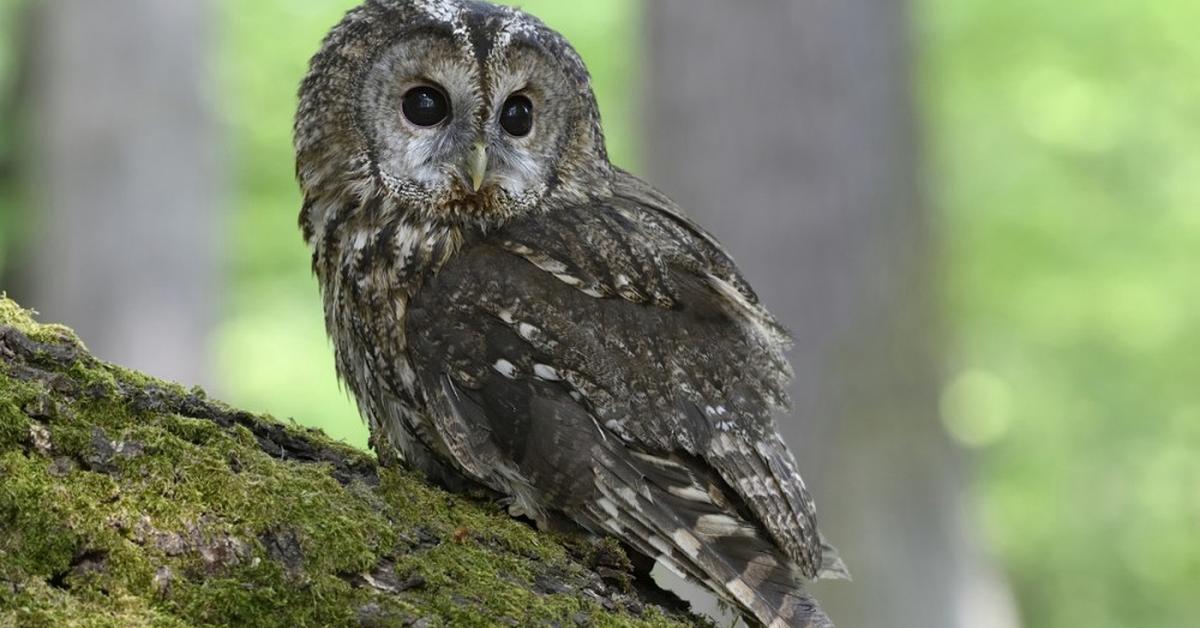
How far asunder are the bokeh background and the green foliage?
3cm

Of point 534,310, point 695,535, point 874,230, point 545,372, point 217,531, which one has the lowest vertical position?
point 217,531

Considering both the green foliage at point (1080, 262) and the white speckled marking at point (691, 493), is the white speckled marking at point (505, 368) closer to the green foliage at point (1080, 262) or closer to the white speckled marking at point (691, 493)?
the white speckled marking at point (691, 493)

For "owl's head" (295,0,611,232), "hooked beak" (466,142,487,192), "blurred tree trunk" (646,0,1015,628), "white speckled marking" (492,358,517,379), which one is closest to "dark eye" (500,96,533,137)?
"owl's head" (295,0,611,232)

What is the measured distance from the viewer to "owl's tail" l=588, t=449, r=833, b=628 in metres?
3.25

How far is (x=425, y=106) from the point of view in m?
3.62

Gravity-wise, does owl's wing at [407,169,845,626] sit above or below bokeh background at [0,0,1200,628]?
below

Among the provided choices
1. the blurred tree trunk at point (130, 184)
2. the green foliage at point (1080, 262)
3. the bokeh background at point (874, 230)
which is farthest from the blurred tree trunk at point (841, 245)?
the blurred tree trunk at point (130, 184)

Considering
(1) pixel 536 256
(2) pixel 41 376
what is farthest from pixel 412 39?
(2) pixel 41 376

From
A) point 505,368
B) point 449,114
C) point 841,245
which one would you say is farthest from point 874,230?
point 505,368

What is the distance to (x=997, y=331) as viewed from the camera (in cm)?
1559

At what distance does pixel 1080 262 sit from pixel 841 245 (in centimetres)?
700

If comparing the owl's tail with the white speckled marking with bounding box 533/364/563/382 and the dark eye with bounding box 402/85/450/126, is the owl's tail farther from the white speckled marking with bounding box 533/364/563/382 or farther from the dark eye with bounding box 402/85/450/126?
the dark eye with bounding box 402/85/450/126

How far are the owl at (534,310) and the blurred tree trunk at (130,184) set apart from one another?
8.39 metres

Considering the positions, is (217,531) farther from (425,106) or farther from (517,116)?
(517,116)
